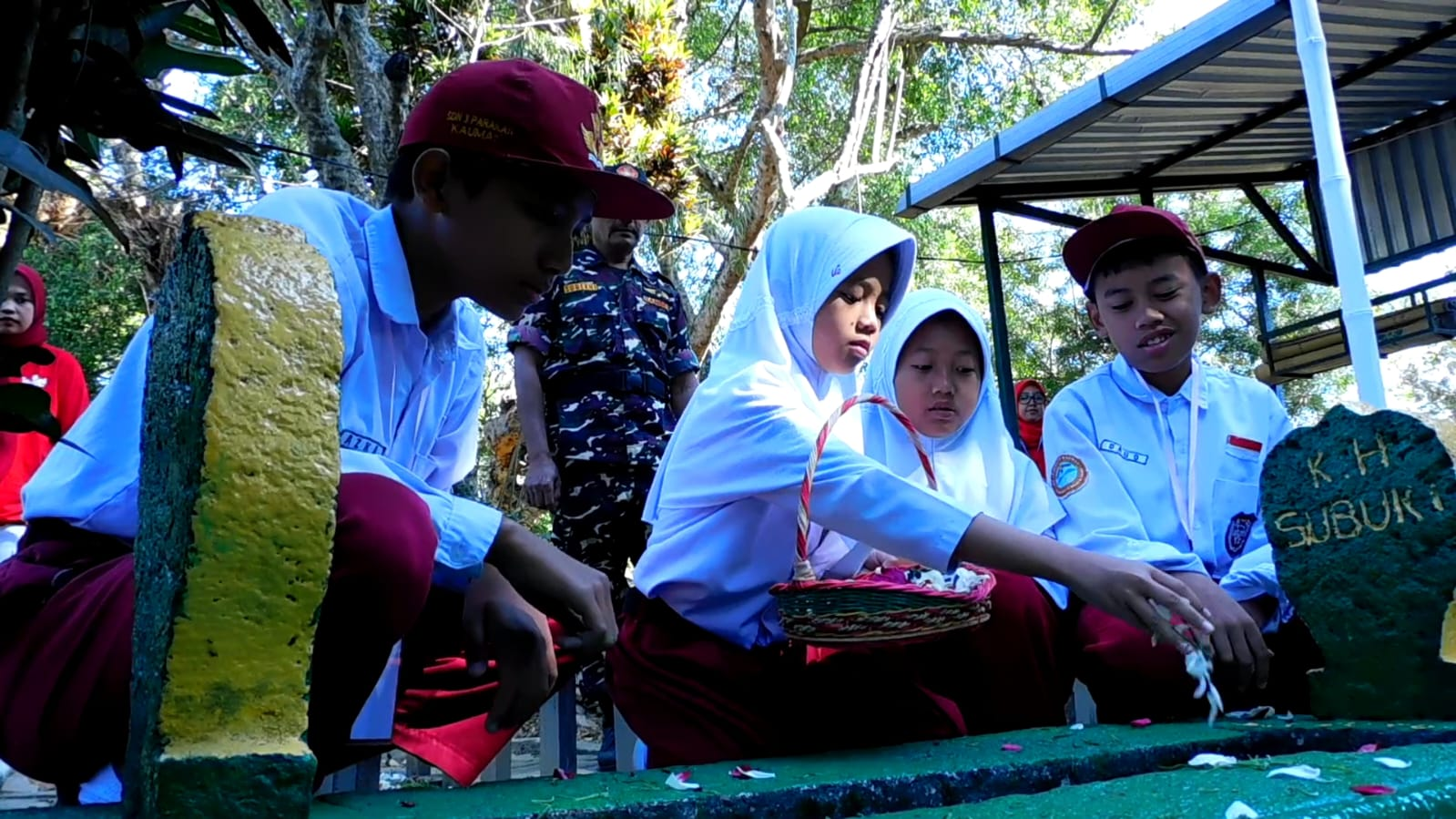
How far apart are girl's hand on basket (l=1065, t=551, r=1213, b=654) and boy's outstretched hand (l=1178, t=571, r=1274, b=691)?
191 millimetres

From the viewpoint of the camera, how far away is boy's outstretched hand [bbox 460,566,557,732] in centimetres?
138

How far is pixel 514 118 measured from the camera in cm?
Answer: 173

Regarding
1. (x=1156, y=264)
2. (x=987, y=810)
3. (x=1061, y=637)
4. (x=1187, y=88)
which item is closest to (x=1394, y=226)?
(x=1187, y=88)

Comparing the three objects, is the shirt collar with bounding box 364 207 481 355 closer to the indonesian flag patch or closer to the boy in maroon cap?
the boy in maroon cap

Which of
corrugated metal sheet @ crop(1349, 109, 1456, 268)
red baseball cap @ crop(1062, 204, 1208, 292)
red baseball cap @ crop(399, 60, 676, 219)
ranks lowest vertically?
red baseball cap @ crop(1062, 204, 1208, 292)

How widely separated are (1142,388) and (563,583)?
1.76 metres

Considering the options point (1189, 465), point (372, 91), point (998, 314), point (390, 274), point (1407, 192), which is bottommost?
point (1189, 465)

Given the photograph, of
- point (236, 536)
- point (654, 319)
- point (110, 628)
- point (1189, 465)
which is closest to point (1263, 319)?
point (654, 319)

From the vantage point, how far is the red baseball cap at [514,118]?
173cm

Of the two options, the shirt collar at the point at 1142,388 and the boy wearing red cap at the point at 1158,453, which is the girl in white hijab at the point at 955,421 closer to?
the boy wearing red cap at the point at 1158,453

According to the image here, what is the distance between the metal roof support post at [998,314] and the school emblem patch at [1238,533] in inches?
106

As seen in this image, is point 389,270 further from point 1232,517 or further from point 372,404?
point 1232,517

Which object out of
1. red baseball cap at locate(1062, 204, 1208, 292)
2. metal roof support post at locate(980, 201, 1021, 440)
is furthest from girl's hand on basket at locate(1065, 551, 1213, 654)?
metal roof support post at locate(980, 201, 1021, 440)

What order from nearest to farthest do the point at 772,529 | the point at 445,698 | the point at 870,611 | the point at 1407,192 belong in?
the point at 870,611 → the point at 445,698 → the point at 772,529 → the point at 1407,192
